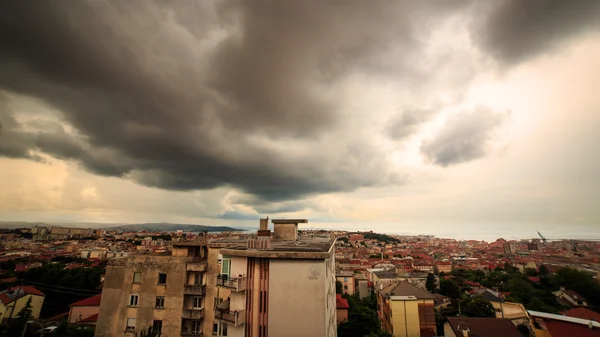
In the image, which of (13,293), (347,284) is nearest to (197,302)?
(13,293)

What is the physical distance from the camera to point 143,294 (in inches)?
872

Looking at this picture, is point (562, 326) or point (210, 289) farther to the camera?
point (562, 326)

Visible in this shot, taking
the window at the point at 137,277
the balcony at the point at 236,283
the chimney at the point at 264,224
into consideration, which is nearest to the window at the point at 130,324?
the window at the point at 137,277

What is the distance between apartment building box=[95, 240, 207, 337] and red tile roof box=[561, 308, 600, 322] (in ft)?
138

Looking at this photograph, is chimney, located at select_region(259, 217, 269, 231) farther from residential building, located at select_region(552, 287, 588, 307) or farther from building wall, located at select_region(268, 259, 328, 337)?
residential building, located at select_region(552, 287, 588, 307)

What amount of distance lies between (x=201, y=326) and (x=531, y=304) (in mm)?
52036

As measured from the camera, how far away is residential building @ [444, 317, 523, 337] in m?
28.9

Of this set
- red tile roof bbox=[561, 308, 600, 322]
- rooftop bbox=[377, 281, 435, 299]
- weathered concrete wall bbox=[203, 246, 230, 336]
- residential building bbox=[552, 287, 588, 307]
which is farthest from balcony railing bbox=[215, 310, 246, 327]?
red tile roof bbox=[561, 308, 600, 322]

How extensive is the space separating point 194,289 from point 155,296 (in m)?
3.77

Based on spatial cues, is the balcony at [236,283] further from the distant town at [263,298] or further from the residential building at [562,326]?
the residential building at [562,326]

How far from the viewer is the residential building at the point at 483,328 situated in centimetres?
2892

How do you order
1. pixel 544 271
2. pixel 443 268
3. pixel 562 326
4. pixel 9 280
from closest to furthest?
pixel 562 326, pixel 544 271, pixel 9 280, pixel 443 268

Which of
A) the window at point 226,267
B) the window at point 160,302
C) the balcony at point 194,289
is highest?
the window at point 226,267

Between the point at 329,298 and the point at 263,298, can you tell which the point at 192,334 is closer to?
the point at 263,298
